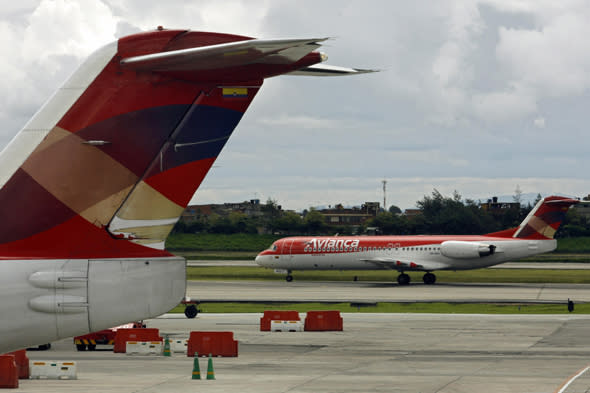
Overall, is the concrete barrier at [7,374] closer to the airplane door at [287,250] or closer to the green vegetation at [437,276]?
the airplane door at [287,250]

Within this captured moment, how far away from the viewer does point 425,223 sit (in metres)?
139

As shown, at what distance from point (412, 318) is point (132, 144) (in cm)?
3526

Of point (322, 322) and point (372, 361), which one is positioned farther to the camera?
point (322, 322)

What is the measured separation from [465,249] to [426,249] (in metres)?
3.47

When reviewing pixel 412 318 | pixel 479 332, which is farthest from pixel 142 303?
pixel 412 318

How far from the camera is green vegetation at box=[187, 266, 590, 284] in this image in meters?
79.8

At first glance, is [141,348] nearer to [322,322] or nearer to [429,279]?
[322,322]

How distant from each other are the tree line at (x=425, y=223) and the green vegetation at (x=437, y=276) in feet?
133

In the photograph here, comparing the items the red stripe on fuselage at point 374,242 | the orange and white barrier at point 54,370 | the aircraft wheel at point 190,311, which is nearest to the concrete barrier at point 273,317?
the aircraft wheel at point 190,311

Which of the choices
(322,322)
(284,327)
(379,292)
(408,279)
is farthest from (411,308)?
(408,279)

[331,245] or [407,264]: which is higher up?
[331,245]

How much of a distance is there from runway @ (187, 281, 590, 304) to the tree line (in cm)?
6301

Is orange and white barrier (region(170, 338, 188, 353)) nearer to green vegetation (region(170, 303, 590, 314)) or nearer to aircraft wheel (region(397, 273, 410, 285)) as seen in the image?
green vegetation (region(170, 303, 590, 314))

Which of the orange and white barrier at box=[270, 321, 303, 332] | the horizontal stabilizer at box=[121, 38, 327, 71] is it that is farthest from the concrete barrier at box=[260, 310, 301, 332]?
the horizontal stabilizer at box=[121, 38, 327, 71]
